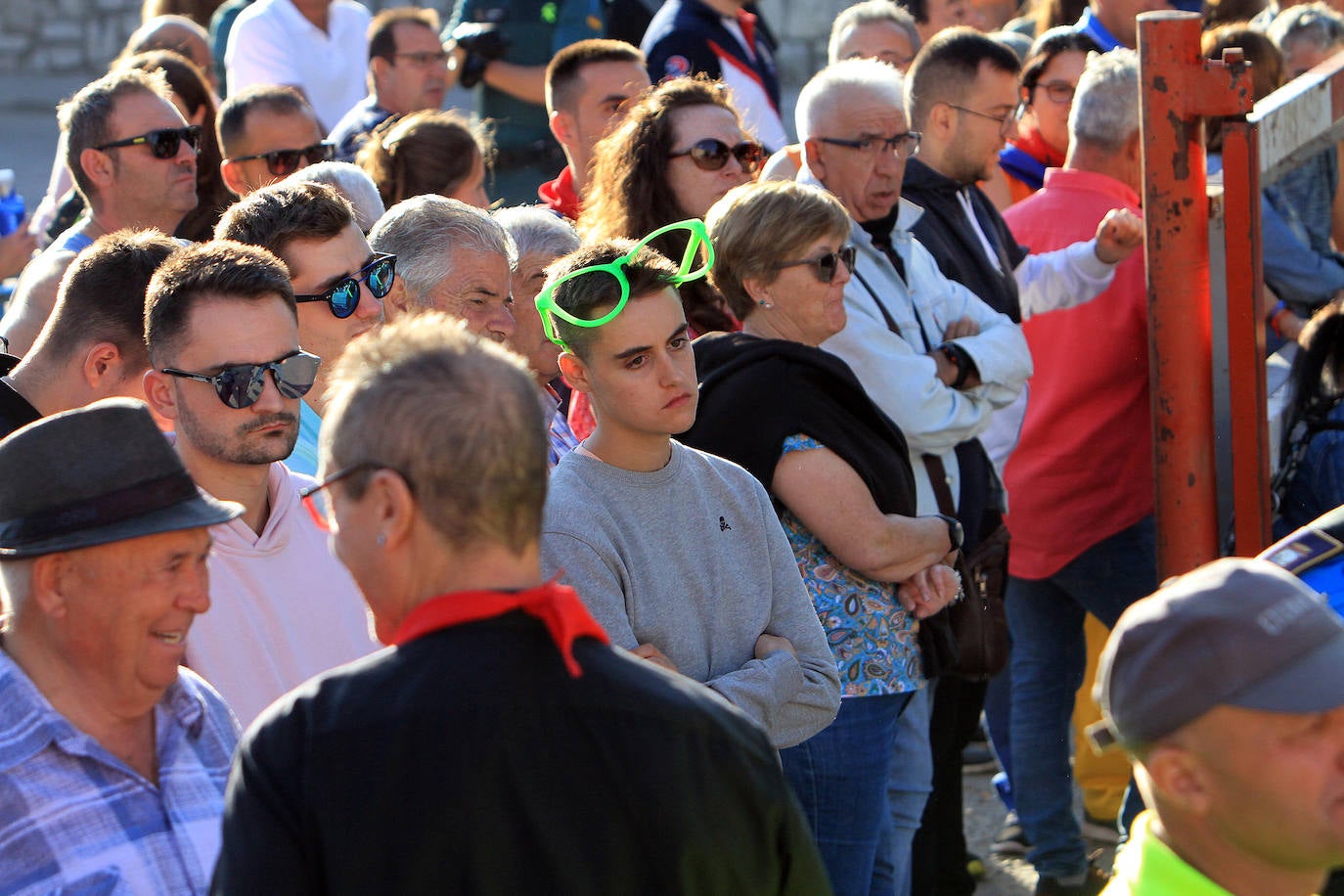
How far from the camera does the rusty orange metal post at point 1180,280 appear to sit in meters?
4.00

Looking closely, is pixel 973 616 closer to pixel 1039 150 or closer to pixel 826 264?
pixel 826 264

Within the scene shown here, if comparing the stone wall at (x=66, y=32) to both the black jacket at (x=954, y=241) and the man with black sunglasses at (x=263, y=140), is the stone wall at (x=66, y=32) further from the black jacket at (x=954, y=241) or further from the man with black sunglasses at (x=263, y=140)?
the black jacket at (x=954, y=241)

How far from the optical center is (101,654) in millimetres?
2074

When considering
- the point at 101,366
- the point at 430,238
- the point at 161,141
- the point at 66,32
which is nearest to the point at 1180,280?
the point at 430,238

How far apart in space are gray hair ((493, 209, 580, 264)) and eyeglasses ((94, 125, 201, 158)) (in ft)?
3.69

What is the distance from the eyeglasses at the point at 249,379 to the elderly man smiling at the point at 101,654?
1.47ft

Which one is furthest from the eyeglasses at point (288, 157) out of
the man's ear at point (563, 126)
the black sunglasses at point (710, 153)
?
the black sunglasses at point (710, 153)

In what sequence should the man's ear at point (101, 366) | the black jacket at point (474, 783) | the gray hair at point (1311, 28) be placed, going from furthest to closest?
the gray hair at point (1311, 28) → the man's ear at point (101, 366) → the black jacket at point (474, 783)

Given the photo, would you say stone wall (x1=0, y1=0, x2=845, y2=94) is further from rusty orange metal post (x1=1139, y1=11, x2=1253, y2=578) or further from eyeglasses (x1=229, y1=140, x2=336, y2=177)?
rusty orange metal post (x1=1139, y1=11, x2=1253, y2=578)

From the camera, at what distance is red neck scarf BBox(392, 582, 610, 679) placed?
164 centimetres

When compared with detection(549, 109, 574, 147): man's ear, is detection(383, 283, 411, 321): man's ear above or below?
below

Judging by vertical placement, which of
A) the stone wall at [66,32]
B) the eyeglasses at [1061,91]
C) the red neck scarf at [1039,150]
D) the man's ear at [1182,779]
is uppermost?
the stone wall at [66,32]

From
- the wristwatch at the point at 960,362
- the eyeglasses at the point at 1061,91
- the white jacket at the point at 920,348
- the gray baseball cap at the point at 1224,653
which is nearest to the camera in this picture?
the gray baseball cap at the point at 1224,653

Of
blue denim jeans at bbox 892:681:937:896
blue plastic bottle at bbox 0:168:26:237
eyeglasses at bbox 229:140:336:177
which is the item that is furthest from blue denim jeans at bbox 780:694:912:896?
blue plastic bottle at bbox 0:168:26:237
